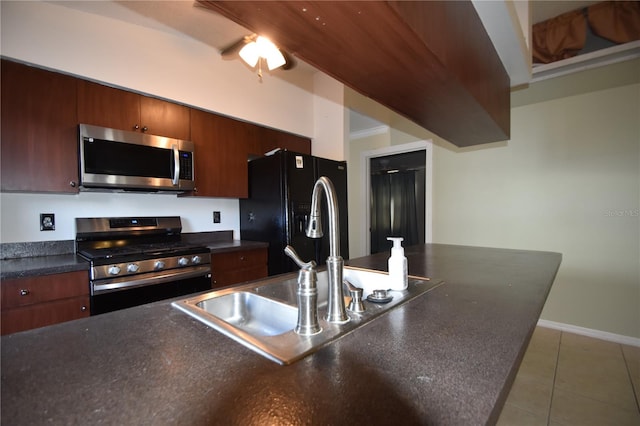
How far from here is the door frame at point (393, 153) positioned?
3346 mm

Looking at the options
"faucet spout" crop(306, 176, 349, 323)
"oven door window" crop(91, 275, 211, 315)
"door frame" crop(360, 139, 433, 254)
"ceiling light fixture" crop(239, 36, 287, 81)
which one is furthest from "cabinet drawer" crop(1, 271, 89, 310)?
"door frame" crop(360, 139, 433, 254)

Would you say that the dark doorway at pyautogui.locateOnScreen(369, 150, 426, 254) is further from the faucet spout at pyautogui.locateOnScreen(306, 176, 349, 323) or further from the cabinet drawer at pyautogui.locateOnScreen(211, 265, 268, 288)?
the faucet spout at pyautogui.locateOnScreen(306, 176, 349, 323)

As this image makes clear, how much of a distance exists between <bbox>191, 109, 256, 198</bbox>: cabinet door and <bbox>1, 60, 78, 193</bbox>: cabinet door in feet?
2.56

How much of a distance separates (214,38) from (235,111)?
0.58m

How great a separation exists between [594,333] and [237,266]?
315cm

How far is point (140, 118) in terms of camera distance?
2.03 meters

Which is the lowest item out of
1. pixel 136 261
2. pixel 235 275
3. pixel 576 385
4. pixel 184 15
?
pixel 576 385

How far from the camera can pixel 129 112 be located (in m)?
1.98

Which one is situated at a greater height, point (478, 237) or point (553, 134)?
point (553, 134)

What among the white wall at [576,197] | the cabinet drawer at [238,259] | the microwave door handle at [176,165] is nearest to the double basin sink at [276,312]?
the cabinet drawer at [238,259]

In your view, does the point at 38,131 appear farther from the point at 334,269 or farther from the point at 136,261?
the point at 334,269

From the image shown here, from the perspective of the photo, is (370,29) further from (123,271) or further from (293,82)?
(293,82)

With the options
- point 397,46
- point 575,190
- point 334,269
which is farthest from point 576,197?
point 334,269

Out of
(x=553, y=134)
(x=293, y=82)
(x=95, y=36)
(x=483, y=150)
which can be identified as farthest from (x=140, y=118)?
(x=553, y=134)
